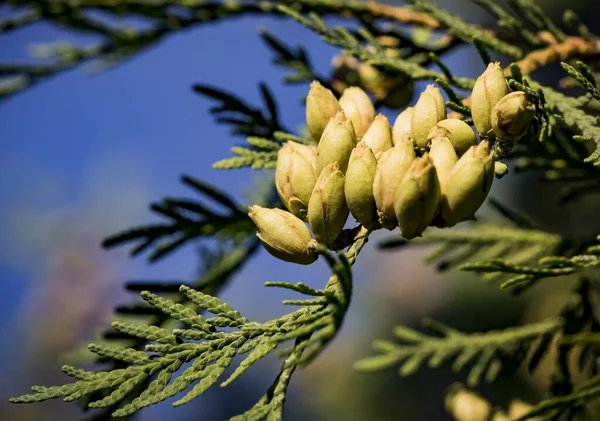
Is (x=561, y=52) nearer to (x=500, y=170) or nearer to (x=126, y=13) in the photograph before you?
(x=500, y=170)

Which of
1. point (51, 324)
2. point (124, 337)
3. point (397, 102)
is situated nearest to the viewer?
point (124, 337)

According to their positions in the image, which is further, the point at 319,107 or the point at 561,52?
the point at 561,52

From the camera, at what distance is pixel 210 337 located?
2.17ft

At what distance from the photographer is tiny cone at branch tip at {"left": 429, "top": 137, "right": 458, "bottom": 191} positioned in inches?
23.7

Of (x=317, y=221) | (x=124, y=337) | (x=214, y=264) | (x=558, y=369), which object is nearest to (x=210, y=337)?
(x=317, y=221)

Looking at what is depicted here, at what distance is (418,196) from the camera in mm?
570

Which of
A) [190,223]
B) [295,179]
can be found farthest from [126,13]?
[295,179]

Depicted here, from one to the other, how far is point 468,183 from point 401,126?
161 mm

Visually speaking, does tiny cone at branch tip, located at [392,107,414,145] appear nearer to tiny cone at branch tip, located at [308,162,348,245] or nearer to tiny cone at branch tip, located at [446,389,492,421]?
tiny cone at branch tip, located at [308,162,348,245]

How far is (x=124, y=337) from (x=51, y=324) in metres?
4.63

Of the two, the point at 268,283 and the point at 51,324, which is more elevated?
the point at 268,283

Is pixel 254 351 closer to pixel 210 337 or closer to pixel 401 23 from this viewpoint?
pixel 210 337

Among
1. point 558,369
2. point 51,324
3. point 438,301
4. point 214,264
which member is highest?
point 214,264

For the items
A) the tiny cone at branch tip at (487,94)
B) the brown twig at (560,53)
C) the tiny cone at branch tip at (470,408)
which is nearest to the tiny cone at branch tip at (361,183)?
the tiny cone at branch tip at (487,94)
